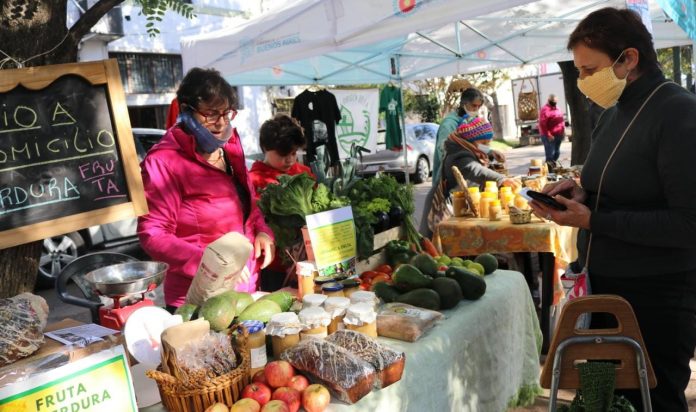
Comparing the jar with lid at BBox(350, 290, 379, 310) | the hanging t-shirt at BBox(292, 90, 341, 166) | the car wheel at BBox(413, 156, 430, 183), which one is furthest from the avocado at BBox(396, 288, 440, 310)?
the car wheel at BBox(413, 156, 430, 183)

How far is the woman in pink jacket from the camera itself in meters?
2.55

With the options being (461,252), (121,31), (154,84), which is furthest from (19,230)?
(154,84)

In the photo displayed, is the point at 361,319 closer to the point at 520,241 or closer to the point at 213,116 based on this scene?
the point at 213,116

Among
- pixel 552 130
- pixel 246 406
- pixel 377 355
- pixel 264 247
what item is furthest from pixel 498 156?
pixel 552 130

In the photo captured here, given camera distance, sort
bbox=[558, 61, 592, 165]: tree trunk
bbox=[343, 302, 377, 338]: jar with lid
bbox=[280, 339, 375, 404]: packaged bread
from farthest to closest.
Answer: bbox=[558, 61, 592, 165]: tree trunk → bbox=[343, 302, 377, 338]: jar with lid → bbox=[280, 339, 375, 404]: packaged bread

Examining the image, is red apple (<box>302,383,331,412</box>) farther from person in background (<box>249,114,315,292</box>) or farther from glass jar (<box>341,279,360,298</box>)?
person in background (<box>249,114,315,292</box>)

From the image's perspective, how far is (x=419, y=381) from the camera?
2121 millimetres

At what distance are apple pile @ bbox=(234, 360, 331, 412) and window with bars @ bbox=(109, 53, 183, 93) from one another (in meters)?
13.8

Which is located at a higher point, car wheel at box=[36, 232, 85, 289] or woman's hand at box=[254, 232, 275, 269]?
woman's hand at box=[254, 232, 275, 269]

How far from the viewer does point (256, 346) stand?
1.95 m

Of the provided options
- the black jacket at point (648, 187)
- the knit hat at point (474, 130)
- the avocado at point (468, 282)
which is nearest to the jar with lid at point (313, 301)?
the avocado at point (468, 282)

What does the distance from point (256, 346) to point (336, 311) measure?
386 millimetres

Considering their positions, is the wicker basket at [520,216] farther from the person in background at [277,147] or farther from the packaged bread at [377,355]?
the packaged bread at [377,355]

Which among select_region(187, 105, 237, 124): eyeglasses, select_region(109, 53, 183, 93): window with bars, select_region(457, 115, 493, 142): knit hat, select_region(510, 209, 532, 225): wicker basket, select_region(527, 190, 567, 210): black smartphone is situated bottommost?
select_region(510, 209, 532, 225): wicker basket
